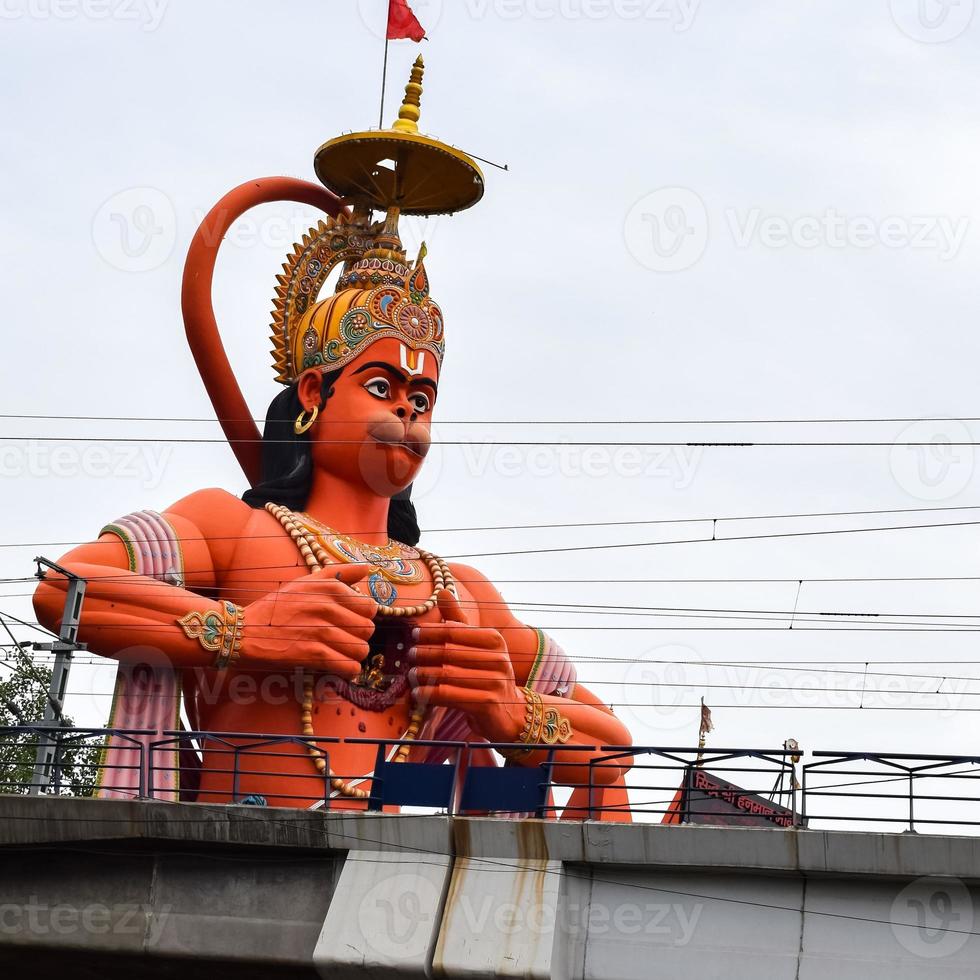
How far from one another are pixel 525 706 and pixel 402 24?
8882 millimetres

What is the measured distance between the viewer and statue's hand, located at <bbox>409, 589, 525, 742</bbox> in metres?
19.3

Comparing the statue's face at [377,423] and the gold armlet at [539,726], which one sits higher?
the statue's face at [377,423]

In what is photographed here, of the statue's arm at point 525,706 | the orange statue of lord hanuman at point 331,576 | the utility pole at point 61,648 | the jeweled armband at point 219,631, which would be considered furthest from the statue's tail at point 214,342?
the utility pole at point 61,648

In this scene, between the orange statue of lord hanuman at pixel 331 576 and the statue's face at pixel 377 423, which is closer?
the orange statue of lord hanuman at pixel 331 576

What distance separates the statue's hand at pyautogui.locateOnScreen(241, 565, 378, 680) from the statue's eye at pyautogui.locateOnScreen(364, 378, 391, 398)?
99.5 inches

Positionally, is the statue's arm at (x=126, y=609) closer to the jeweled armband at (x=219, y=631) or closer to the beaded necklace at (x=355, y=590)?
the jeweled armband at (x=219, y=631)

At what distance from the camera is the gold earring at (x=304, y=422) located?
68.2 feet

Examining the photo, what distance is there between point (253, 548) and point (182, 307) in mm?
3577

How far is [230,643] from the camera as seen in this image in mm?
18500

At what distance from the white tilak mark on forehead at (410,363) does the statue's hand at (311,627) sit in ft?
9.40

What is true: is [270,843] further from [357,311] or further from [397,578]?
[357,311]

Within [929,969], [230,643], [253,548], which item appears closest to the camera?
[929,969]

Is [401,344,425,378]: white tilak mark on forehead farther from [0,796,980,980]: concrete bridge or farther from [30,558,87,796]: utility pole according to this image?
[0,796,980,980]: concrete bridge

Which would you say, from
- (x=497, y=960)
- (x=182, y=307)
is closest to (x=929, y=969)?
(x=497, y=960)
